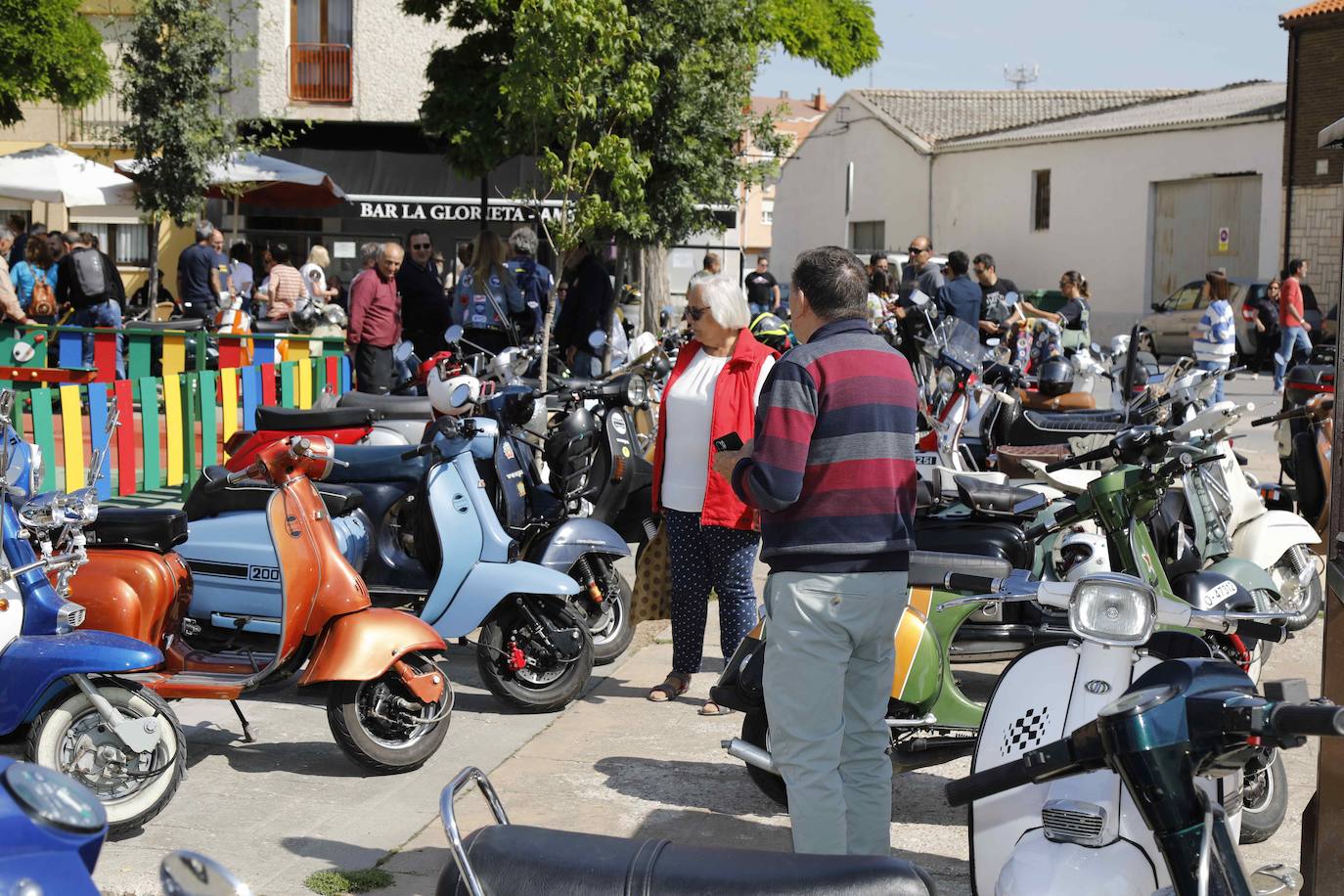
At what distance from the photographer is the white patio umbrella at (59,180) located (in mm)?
17766

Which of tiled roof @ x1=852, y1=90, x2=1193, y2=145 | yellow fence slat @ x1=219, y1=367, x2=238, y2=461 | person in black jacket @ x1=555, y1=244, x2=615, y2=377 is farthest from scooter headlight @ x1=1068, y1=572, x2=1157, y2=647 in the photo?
tiled roof @ x1=852, y1=90, x2=1193, y2=145

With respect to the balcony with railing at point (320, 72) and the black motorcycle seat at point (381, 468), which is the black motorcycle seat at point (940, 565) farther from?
the balcony with railing at point (320, 72)

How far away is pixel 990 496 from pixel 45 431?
219 inches

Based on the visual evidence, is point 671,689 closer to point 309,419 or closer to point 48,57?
point 309,419

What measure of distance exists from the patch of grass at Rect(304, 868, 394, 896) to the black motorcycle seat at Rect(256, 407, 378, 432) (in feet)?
11.8

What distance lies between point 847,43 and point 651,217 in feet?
35.8

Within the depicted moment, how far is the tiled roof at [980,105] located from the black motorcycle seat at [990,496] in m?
38.7

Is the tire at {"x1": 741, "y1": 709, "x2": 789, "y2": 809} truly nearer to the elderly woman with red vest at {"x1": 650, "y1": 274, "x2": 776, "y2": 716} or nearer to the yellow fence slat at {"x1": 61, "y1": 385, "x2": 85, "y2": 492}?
the elderly woman with red vest at {"x1": 650, "y1": 274, "x2": 776, "y2": 716}

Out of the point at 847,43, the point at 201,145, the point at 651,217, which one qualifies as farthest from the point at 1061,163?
the point at 201,145

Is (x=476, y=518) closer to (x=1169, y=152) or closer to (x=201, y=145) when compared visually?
(x=201, y=145)

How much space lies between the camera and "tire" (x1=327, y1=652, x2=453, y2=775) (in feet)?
16.7

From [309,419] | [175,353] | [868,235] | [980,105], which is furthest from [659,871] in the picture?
[980,105]

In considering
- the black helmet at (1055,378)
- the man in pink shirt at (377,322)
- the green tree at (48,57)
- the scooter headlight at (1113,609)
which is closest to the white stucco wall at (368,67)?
the green tree at (48,57)

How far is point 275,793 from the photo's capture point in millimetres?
5117
